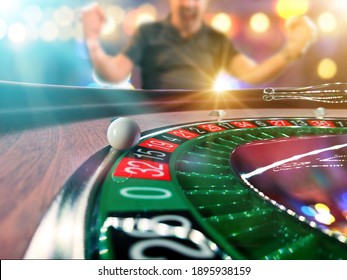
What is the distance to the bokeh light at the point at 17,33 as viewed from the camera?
2.60m

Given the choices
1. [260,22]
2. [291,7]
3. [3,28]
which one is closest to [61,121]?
[3,28]

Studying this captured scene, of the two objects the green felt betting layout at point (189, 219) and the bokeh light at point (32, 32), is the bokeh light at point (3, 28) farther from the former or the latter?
the green felt betting layout at point (189, 219)

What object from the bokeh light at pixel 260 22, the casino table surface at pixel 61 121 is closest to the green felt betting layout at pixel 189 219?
the casino table surface at pixel 61 121

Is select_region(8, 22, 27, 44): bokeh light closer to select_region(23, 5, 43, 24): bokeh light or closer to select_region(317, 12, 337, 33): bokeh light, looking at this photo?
select_region(23, 5, 43, 24): bokeh light

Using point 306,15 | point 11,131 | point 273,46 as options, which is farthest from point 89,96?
point 306,15

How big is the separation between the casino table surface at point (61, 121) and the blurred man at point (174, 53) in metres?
0.71

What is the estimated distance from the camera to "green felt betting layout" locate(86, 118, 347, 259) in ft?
1.74

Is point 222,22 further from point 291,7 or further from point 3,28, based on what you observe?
point 3,28

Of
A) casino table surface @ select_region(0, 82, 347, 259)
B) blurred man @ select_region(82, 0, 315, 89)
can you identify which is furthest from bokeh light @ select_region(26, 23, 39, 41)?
casino table surface @ select_region(0, 82, 347, 259)

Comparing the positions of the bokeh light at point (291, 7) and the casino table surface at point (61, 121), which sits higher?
the bokeh light at point (291, 7)

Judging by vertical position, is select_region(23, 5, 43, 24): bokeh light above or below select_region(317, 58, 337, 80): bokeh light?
above

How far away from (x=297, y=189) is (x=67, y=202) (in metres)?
0.67

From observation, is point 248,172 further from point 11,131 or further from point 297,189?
point 11,131

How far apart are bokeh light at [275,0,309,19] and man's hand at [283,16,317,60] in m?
0.06
